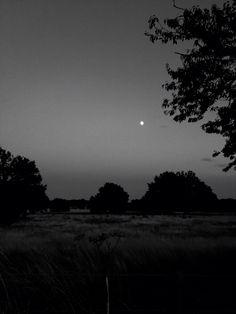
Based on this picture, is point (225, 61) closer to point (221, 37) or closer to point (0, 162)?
point (221, 37)

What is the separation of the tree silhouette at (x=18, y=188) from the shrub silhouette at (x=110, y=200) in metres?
66.3

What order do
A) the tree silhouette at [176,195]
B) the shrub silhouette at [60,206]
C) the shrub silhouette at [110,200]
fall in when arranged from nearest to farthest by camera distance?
1. the tree silhouette at [176,195]
2. the shrub silhouette at [110,200]
3. the shrub silhouette at [60,206]

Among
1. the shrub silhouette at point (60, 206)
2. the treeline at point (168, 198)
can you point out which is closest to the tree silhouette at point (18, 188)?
the treeline at point (168, 198)

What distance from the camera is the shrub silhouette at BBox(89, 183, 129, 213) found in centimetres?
10944

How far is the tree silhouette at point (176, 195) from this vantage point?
10025 cm

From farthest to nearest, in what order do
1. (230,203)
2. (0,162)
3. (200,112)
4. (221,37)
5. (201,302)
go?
(230,203)
(0,162)
(200,112)
(221,37)
(201,302)

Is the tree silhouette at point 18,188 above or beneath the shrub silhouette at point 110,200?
beneath

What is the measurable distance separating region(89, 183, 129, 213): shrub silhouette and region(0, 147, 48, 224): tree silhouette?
66303 millimetres

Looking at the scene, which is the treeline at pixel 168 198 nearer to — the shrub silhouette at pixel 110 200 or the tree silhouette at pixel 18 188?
the shrub silhouette at pixel 110 200

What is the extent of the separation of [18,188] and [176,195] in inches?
2697

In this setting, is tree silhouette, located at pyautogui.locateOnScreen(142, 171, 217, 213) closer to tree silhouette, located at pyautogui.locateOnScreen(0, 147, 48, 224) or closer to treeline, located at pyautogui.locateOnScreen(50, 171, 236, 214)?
treeline, located at pyautogui.locateOnScreen(50, 171, 236, 214)

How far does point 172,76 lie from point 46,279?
11558mm

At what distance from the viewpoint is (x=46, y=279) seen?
1717 millimetres

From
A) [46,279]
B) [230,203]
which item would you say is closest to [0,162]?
[46,279]
